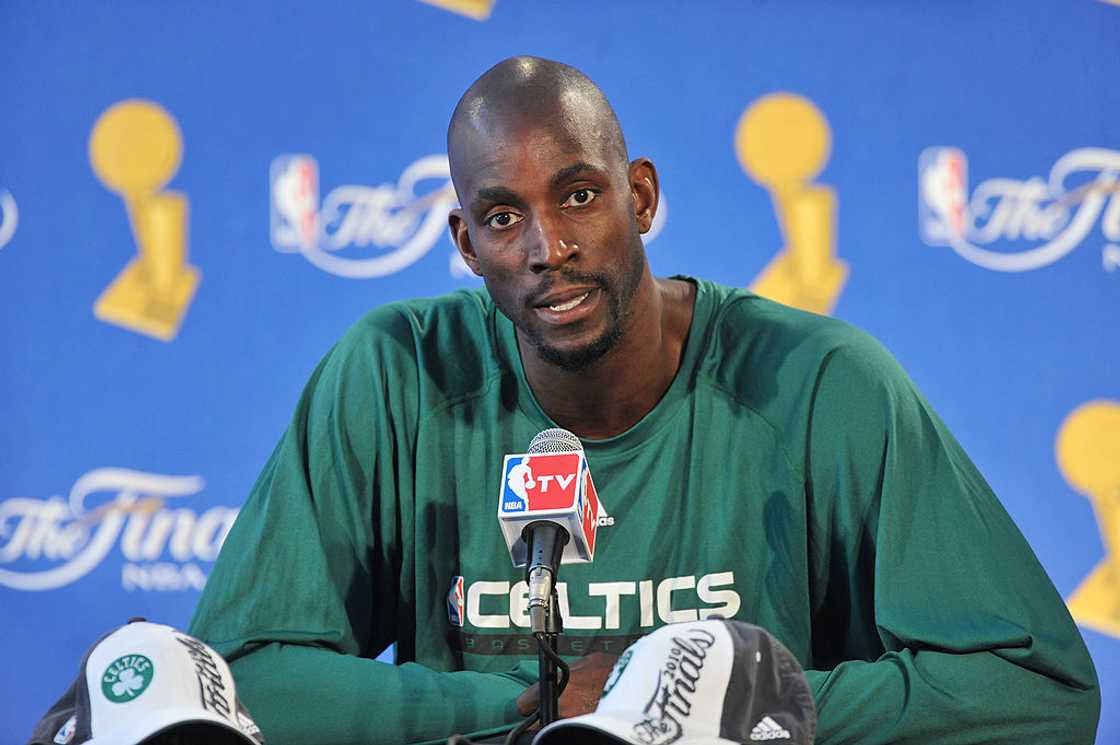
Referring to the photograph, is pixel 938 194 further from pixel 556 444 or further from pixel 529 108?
pixel 556 444

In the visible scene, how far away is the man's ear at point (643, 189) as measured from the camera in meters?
2.25

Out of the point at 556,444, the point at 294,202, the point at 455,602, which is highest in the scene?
the point at 294,202

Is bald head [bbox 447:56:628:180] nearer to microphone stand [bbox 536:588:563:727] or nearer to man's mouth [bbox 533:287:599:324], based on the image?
man's mouth [bbox 533:287:599:324]

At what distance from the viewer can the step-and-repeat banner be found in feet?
11.2

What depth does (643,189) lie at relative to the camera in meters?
2.27

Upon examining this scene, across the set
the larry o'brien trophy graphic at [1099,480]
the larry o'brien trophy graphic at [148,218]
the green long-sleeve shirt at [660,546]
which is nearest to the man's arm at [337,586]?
the green long-sleeve shirt at [660,546]

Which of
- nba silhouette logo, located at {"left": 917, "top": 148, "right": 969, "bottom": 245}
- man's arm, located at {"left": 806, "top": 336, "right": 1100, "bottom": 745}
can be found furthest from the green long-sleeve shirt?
nba silhouette logo, located at {"left": 917, "top": 148, "right": 969, "bottom": 245}

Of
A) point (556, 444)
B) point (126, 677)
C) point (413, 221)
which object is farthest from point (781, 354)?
point (413, 221)

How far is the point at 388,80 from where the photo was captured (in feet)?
11.7

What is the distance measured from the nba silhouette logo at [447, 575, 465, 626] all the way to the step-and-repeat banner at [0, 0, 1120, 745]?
4.58 feet

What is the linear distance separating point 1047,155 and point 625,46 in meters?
1.04

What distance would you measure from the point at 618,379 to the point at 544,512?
2.40 feet

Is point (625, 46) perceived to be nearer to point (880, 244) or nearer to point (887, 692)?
point (880, 244)

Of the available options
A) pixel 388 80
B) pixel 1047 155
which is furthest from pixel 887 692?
pixel 388 80
